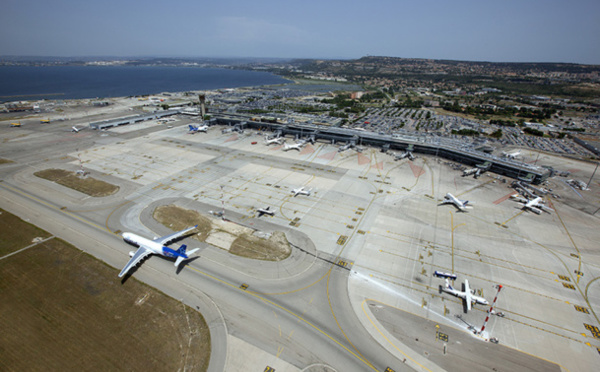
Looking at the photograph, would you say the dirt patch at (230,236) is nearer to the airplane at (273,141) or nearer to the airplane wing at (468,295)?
the airplane wing at (468,295)

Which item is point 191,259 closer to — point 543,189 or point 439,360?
point 439,360

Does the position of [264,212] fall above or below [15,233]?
above

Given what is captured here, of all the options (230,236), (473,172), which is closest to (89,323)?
(230,236)

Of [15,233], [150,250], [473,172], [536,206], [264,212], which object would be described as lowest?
[15,233]

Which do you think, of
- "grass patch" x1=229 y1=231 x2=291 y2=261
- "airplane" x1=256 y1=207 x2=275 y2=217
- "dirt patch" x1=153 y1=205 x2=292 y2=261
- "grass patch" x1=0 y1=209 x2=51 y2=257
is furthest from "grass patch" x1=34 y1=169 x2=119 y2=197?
"grass patch" x1=229 y1=231 x2=291 y2=261

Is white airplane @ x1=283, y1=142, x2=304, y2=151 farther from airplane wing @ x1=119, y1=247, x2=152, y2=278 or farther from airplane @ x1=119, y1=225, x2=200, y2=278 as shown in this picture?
airplane wing @ x1=119, y1=247, x2=152, y2=278

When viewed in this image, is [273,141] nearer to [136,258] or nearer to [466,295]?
[136,258]

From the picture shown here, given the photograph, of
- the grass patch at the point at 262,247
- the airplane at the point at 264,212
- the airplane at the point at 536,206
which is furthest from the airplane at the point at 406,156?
the grass patch at the point at 262,247

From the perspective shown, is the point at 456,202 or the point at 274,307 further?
the point at 456,202

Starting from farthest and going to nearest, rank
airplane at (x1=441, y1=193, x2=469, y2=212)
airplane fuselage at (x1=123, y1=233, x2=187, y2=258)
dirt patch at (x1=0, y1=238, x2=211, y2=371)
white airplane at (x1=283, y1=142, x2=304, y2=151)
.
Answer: white airplane at (x1=283, y1=142, x2=304, y2=151), airplane at (x1=441, y1=193, x2=469, y2=212), airplane fuselage at (x1=123, y1=233, x2=187, y2=258), dirt patch at (x1=0, y1=238, x2=211, y2=371)
